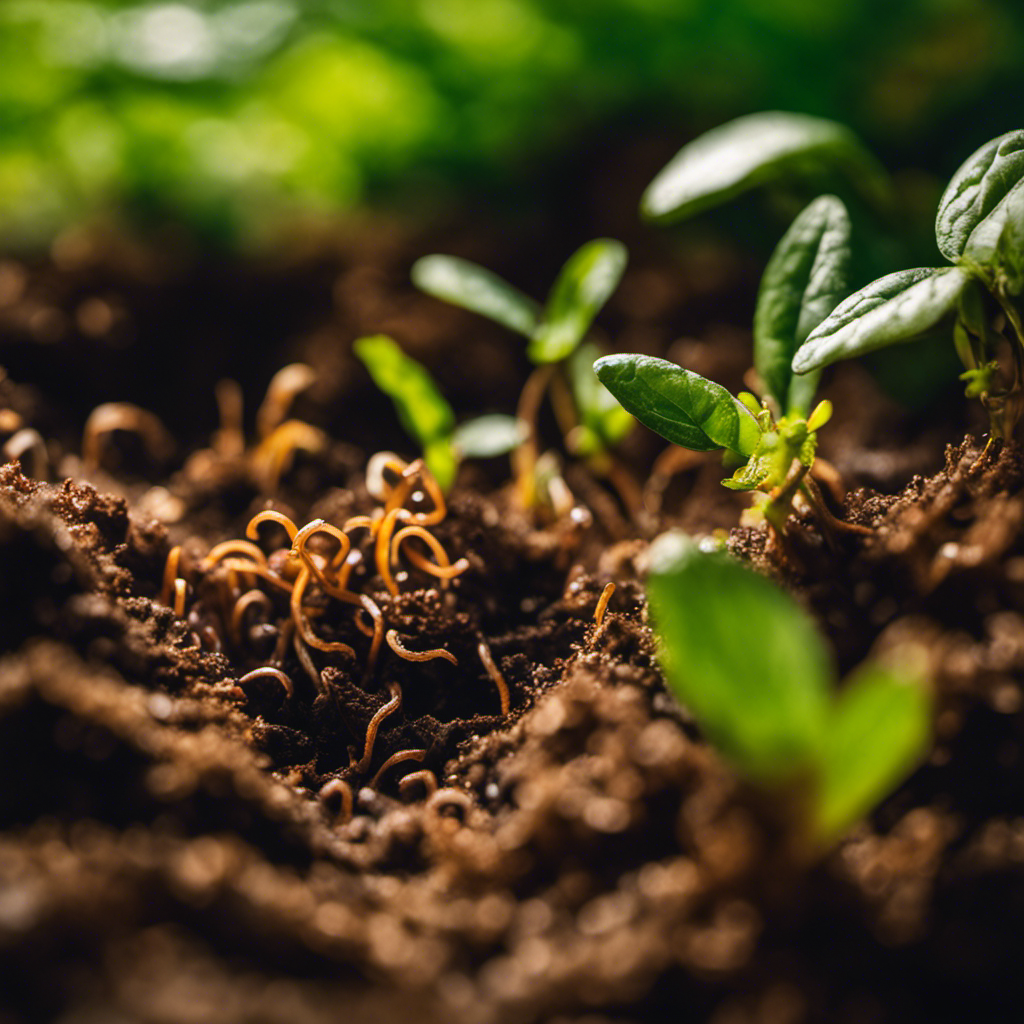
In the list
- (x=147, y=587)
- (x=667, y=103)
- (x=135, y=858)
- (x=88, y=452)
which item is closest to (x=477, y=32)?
(x=667, y=103)

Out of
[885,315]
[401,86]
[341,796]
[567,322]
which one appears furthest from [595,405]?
[401,86]

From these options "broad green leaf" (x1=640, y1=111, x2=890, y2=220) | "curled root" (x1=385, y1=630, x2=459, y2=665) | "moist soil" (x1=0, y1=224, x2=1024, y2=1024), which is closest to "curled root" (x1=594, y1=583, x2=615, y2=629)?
"moist soil" (x1=0, y1=224, x2=1024, y2=1024)

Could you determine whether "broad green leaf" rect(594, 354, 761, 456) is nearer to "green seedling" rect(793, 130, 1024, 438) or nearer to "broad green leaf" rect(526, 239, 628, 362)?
"green seedling" rect(793, 130, 1024, 438)

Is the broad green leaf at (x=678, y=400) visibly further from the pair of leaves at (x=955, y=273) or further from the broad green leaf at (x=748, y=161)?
the broad green leaf at (x=748, y=161)

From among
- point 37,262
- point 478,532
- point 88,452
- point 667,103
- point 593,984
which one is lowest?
point 593,984

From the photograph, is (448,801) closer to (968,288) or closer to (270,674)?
(270,674)

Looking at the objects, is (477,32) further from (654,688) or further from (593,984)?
(593,984)

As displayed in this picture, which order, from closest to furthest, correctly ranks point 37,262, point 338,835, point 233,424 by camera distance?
point 338,835 → point 233,424 → point 37,262
